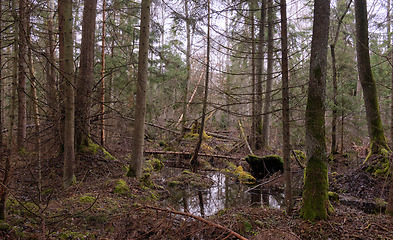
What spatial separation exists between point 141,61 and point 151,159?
18.8 feet

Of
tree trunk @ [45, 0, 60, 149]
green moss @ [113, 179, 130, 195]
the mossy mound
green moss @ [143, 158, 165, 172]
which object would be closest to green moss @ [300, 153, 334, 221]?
green moss @ [113, 179, 130, 195]

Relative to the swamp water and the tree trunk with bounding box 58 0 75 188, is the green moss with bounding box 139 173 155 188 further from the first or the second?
the tree trunk with bounding box 58 0 75 188

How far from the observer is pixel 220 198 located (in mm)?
8555

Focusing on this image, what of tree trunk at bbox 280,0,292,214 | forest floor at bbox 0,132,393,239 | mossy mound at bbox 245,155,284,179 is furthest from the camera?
mossy mound at bbox 245,155,284,179

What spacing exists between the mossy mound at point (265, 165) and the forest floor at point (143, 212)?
353 millimetres

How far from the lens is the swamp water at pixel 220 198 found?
294 inches

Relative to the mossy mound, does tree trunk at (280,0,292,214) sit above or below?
above

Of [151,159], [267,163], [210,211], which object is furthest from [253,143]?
[210,211]

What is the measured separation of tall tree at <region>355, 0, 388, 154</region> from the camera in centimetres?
961

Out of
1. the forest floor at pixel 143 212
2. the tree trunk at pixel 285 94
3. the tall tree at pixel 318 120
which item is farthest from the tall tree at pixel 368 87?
the tree trunk at pixel 285 94

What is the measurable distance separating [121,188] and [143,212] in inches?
69.0

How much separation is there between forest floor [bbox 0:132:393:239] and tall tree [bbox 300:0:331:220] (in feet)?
1.39

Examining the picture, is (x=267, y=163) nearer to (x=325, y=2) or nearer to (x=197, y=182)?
(x=197, y=182)

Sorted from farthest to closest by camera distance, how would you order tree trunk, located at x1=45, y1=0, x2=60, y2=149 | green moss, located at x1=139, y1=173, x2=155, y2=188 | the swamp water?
green moss, located at x1=139, y1=173, x2=155, y2=188 → the swamp water → tree trunk, located at x1=45, y1=0, x2=60, y2=149
